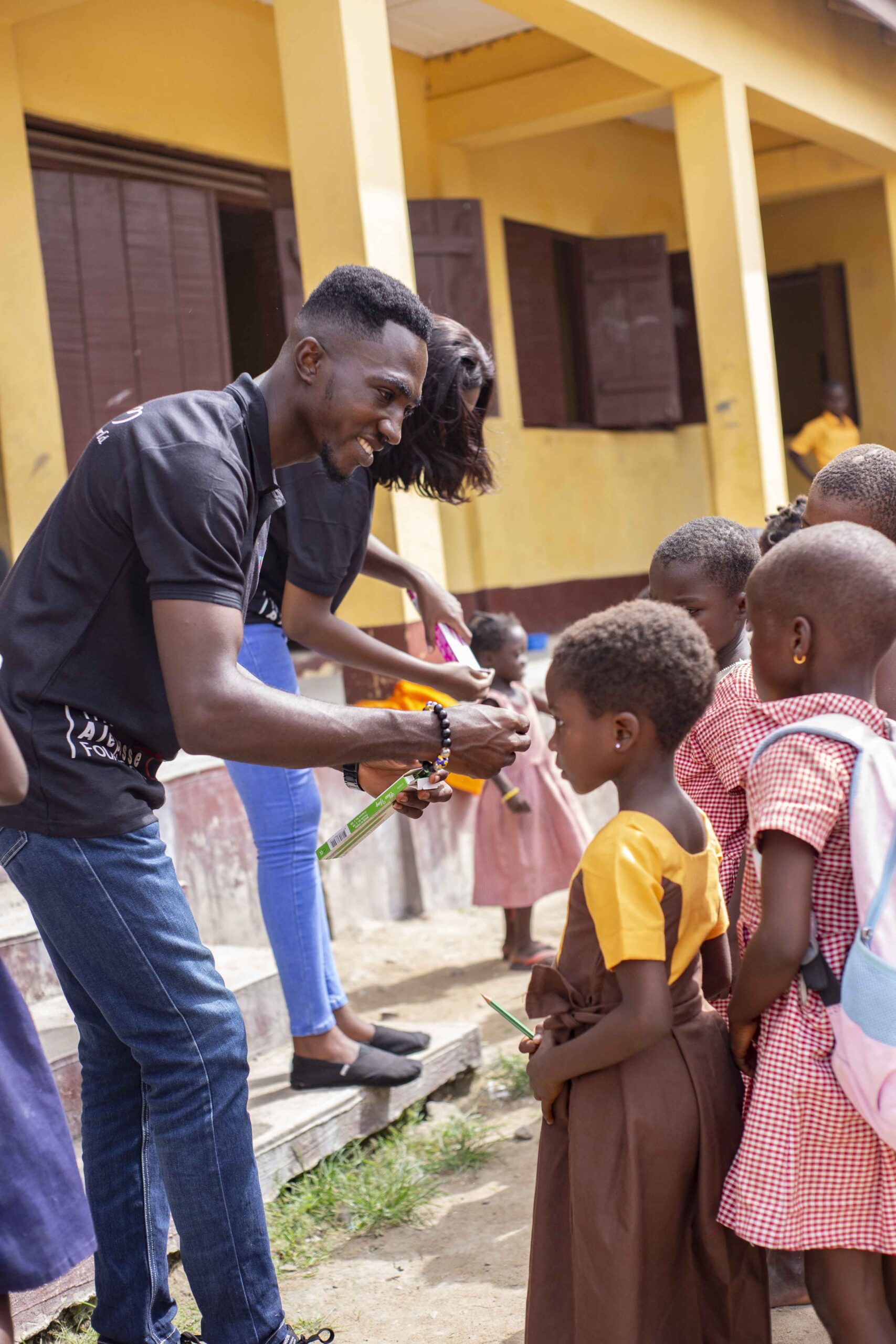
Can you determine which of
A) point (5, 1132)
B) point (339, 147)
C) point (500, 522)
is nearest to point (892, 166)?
point (500, 522)

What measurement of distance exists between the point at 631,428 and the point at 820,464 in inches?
96.3

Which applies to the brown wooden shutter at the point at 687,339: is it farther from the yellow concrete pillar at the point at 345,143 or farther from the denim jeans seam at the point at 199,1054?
the denim jeans seam at the point at 199,1054

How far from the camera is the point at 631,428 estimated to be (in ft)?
31.5

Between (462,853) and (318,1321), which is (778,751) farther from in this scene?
(462,853)

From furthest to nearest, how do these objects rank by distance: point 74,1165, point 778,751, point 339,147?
point 339,147 < point 74,1165 < point 778,751

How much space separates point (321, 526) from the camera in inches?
121

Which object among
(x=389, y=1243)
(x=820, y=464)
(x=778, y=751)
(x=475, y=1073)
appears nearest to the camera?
(x=778, y=751)

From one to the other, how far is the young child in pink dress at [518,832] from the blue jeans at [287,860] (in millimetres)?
1845

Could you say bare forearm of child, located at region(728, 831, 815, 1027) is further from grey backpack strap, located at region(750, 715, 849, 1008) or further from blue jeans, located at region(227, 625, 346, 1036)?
blue jeans, located at region(227, 625, 346, 1036)

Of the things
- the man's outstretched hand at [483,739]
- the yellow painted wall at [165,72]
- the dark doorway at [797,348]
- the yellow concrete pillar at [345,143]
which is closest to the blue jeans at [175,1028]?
the man's outstretched hand at [483,739]

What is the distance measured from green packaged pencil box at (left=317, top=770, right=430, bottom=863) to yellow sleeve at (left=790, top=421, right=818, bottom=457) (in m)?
9.19

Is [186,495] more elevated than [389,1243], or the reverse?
[186,495]

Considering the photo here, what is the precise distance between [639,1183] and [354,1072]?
A: 1592 mm

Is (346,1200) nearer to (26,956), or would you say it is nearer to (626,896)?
(26,956)
